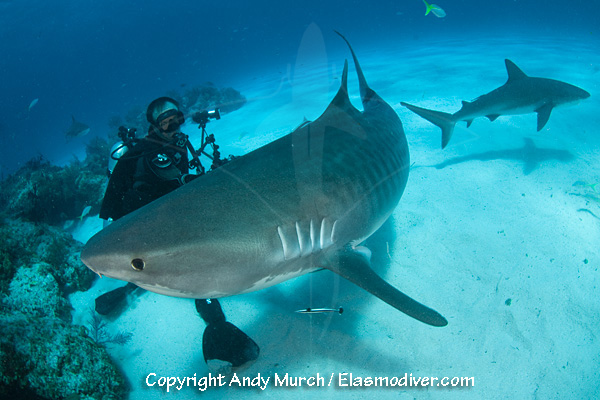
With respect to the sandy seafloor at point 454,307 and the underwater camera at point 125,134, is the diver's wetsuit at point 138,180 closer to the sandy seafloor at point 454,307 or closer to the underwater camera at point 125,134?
the underwater camera at point 125,134

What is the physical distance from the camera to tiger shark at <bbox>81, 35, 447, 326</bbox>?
1.63 metres

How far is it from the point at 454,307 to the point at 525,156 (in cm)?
486

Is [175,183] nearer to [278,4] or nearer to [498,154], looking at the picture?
[498,154]

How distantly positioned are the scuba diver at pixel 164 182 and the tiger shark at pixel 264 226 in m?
1.36

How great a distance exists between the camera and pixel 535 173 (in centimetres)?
557

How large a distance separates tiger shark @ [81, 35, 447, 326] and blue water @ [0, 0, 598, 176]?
241 ft

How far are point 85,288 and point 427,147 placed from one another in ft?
25.9

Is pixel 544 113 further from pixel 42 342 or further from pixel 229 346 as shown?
pixel 42 342

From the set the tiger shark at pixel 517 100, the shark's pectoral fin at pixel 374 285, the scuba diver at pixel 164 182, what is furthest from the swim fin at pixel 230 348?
the tiger shark at pixel 517 100

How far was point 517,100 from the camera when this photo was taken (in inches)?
244

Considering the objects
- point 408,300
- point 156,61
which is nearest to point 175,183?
point 408,300

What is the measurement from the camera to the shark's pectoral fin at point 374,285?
192 centimetres

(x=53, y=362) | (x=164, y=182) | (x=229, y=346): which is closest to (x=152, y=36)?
(x=164, y=182)

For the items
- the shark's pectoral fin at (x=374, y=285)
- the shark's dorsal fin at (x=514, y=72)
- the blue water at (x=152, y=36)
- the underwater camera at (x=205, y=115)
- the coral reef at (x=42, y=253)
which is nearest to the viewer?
the shark's pectoral fin at (x=374, y=285)
